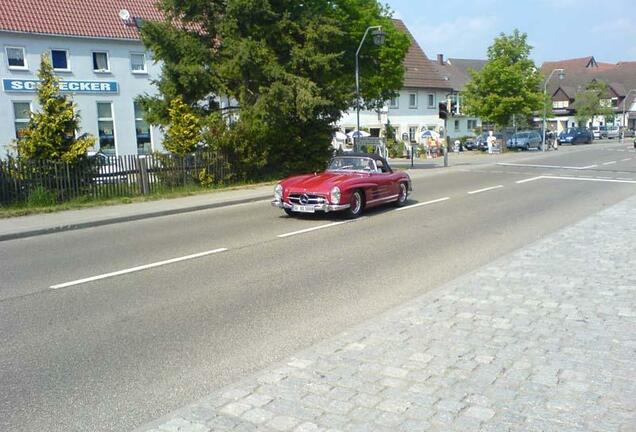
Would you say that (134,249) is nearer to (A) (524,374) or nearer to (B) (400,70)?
(A) (524,374)

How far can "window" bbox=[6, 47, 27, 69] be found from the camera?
2962 cm

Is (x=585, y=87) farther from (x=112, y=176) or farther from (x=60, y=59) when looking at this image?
(x=112, y=176)

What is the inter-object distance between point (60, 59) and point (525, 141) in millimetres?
38262

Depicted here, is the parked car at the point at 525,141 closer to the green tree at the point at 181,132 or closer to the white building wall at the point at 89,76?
the white building wall at the point at 89,76

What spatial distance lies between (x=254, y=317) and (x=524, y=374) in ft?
9.05

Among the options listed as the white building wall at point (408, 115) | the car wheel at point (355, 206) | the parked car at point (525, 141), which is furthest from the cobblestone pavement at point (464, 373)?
the white building wall at point (408, 115)

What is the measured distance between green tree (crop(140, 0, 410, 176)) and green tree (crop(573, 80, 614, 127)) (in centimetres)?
7320

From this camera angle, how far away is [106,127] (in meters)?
33.2

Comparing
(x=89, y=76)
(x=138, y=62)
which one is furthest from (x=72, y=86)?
(x=138, y=62)

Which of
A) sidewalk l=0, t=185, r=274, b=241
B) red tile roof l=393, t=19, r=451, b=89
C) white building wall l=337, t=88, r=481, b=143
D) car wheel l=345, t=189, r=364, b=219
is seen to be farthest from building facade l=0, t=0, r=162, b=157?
red tile roof l=393, t=19, r=451, b=89

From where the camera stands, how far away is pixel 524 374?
4.27 metres

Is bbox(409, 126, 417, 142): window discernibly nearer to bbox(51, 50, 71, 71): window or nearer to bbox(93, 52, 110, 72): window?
bbox(93, 52, 110, 72): window

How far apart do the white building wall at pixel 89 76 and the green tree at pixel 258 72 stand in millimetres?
7958

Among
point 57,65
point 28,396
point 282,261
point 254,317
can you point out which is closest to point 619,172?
point 282,261
